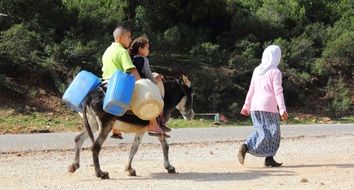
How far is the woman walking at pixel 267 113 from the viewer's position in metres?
A: 10.5

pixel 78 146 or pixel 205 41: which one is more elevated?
pixel 78 146

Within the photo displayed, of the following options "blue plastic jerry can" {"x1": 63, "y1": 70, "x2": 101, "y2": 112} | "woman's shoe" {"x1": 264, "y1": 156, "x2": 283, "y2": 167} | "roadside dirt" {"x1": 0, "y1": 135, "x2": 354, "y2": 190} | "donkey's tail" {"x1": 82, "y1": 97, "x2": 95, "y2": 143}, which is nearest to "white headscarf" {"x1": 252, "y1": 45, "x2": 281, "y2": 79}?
"woman's shoe" {"x1": 264, "y1": 156, "x2": 283, "y2": 167}

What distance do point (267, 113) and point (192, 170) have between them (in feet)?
5.61

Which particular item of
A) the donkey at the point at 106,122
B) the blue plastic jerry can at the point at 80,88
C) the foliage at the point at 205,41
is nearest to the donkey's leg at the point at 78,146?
the donkey at the point at 106,122

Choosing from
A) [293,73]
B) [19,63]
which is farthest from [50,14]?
[293,73]

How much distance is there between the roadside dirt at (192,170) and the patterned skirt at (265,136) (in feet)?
1.00

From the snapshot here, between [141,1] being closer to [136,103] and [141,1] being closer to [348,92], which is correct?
[348,92]

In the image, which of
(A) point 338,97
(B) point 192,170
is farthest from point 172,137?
(A) point 338,97

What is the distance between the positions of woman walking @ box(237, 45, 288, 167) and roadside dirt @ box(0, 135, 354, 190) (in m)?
0.31

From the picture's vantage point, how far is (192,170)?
1007 centimetres

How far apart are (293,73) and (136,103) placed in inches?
782

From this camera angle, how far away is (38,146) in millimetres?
13789

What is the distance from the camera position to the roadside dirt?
845 centimetres

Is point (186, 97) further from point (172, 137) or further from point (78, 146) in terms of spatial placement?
point (172, 137)
